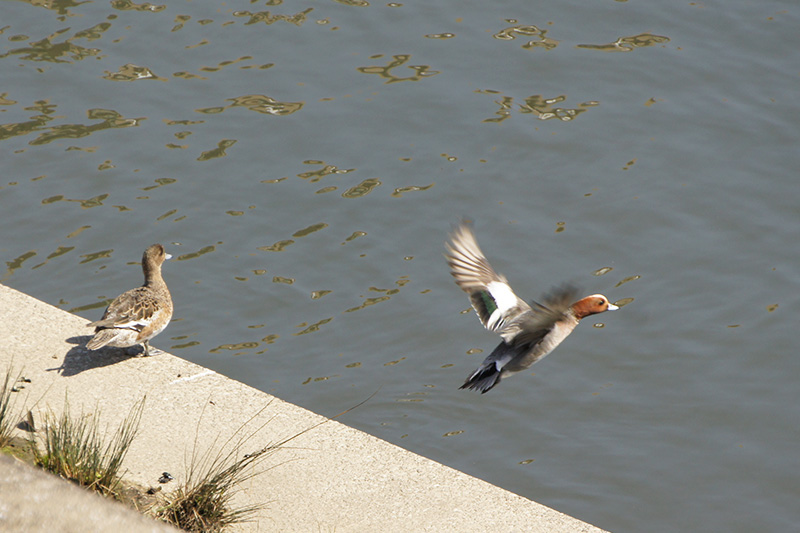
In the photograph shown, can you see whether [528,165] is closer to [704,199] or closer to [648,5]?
[704,199]

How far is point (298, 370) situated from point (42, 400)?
85.2 inches

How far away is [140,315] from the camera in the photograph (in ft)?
21.3

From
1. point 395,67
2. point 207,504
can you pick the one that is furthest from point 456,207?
point 207,504

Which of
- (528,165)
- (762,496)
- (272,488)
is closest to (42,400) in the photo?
(272,488)

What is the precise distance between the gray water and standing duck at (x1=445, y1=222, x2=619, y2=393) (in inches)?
51.9

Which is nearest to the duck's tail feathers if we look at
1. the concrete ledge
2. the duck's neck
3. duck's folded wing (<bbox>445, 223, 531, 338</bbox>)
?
duck's folded wing (<bbox>445, 223, 531, 338</bbox>)

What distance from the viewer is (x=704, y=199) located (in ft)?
30.5

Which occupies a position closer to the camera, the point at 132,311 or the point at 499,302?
the point at 499,302

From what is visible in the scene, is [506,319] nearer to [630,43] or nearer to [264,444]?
[264,444]

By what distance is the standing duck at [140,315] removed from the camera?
6176 mm

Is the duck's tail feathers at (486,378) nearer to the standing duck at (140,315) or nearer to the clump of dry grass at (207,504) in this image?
the clump of dry grass at (207,504)

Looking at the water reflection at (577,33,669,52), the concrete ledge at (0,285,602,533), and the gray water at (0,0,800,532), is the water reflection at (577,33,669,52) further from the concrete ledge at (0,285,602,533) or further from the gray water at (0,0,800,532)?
the concrete ledge at (0,285,602,533)

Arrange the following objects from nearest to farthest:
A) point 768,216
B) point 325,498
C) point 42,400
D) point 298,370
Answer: point 325,498, point 42,400, point 298,370, point 768,216

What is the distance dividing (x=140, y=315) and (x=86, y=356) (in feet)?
1.44
